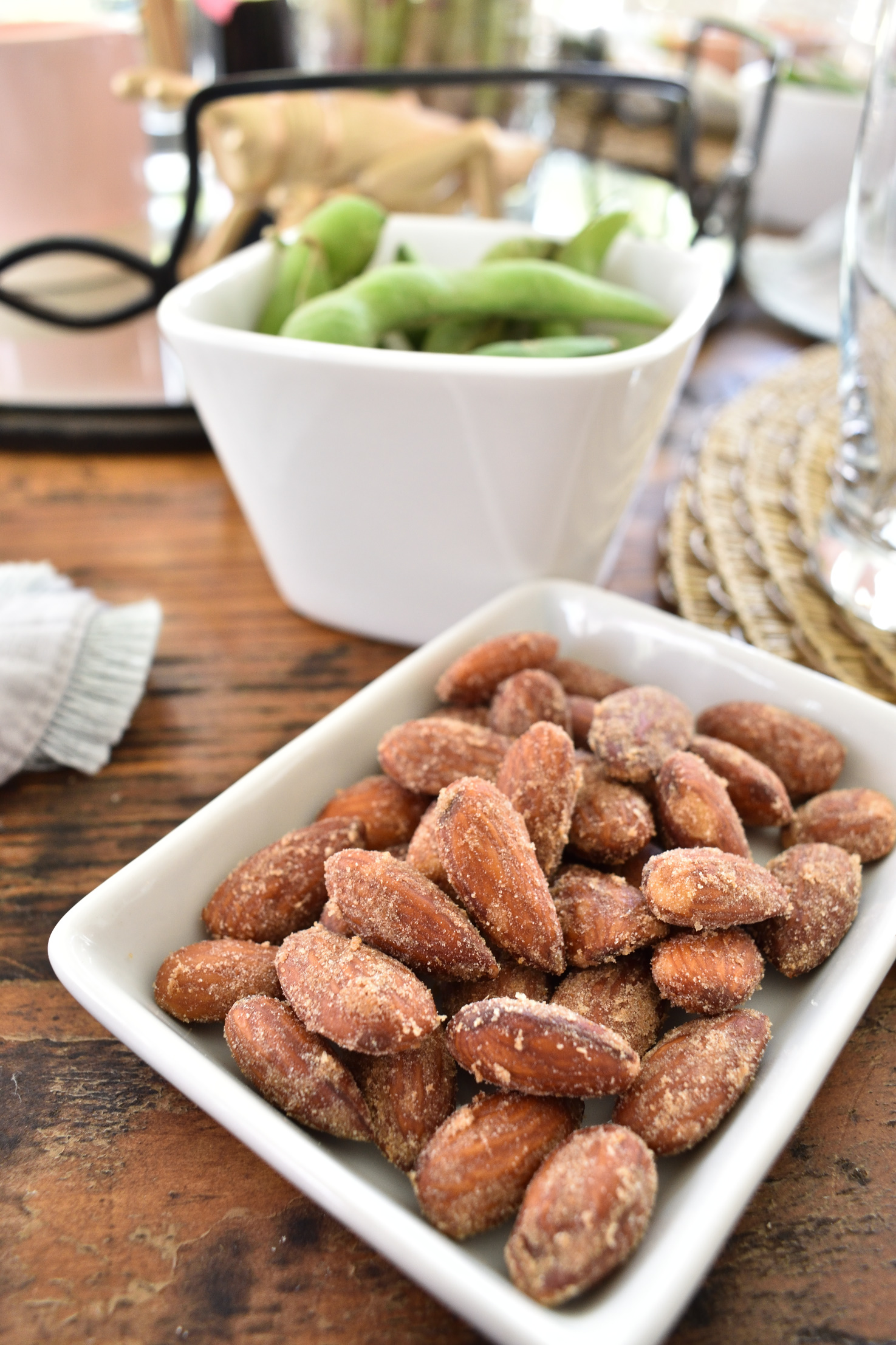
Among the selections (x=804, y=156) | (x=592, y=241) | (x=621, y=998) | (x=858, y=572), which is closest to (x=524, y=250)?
(x=592, y=241)

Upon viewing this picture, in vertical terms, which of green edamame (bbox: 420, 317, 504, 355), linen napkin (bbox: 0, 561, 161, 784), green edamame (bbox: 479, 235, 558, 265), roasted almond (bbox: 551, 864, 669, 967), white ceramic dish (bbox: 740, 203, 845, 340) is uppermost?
green edamame (bbox: 479, 235, 558, 265)

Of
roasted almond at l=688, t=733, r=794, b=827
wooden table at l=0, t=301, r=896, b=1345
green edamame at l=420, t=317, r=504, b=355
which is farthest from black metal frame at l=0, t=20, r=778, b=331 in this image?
roasted almond at l=688, t=733, r=794, b=827

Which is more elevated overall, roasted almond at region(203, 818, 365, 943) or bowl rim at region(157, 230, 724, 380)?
bowl rim at region(157, 230, 724, 380)

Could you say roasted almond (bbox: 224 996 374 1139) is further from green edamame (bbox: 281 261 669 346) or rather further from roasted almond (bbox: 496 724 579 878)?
green edamame (bbox: 281 261 669 346)

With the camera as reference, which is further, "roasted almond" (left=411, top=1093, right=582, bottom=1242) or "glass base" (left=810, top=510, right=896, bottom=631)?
"glass base" (left=810, top=510, right=896, bottom=631)

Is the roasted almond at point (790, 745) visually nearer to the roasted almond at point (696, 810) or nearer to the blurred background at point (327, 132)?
the roasted almond at point (696, 810)

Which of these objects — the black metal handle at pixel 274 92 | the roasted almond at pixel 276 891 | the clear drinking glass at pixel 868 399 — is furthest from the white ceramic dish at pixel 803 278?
the roasted almond at pixel 276 891

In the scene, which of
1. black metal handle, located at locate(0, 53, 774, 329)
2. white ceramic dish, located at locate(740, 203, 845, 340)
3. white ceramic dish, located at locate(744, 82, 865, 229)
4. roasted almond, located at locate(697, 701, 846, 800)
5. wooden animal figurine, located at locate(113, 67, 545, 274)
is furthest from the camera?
white ceramic dish, located at locate(744, 82, 865, 229)

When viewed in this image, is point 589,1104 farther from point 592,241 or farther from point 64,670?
point 592,241
